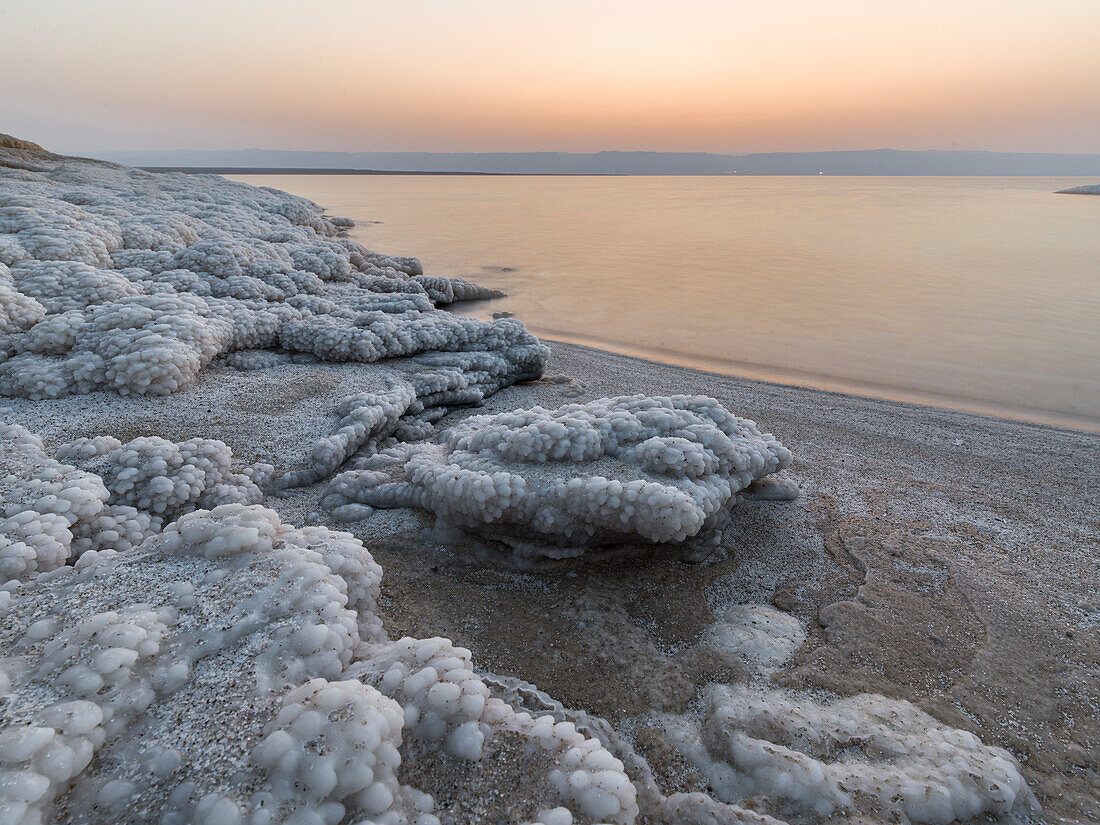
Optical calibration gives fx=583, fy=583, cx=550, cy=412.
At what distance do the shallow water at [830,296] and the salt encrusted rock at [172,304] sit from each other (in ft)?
7.23

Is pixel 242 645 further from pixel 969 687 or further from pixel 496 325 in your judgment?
pixel 496 325

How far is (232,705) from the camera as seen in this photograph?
4.02 ft

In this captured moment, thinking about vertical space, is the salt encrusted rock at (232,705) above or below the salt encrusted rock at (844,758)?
above

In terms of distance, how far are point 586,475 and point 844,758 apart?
1234mm

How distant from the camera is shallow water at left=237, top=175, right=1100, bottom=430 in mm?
5602

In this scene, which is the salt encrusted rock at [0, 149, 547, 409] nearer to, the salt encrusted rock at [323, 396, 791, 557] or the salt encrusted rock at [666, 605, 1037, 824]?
the salt encrusted rock at [323, 396, 791, 557]

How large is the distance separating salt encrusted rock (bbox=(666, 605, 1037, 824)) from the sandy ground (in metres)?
0.07

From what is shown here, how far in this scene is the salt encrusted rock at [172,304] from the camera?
341cm

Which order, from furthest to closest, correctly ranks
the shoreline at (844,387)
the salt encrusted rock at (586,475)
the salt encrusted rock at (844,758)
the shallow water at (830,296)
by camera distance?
the shallow water at (830,296) < the shoreline at (844,387) < the salt encrusted rock at (586,475) < the salt encrusted rock at (844,758)

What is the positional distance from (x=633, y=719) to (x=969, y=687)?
1.06m

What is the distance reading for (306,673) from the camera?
4.44 feet

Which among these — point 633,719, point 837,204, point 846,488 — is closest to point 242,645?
point 633,719

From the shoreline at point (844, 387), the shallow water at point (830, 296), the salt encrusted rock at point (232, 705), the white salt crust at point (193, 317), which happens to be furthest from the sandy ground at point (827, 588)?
the shallow water at point (830, 296)

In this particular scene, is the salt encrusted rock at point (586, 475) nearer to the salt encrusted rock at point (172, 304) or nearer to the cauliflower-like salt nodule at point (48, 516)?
the cauliflower-like salt nodule at point (48, 516)
